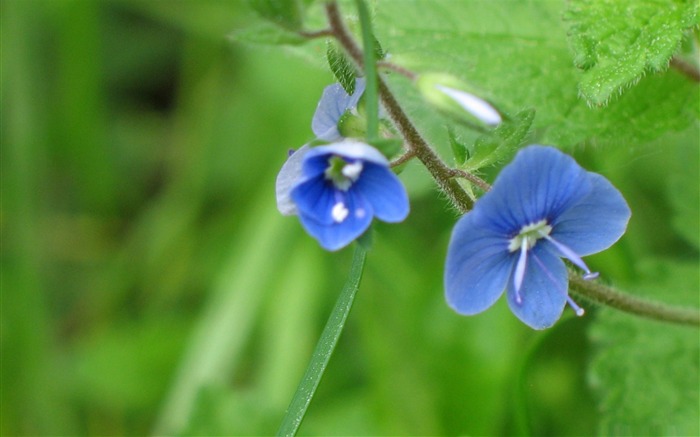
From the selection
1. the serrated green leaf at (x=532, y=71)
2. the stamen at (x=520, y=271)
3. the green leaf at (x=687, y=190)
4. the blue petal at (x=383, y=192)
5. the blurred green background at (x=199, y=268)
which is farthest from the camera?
the blurred green background at (x=199, y=268)

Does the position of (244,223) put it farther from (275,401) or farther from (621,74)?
(621,74)

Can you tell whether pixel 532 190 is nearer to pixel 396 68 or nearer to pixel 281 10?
pixel 396 68

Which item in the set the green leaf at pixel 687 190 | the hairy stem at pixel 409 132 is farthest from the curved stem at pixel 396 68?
the green leaf at pixel 687 190

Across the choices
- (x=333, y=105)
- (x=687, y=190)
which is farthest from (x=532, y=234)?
(x=687, y=190)

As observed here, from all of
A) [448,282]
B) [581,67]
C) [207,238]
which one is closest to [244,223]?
[207,238]

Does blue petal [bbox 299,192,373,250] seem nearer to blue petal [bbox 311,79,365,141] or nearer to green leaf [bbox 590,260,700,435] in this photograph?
blue petal [bbox 311,79,365,141]

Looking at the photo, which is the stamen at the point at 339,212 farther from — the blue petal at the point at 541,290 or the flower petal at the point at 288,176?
the blue petal at the point at 541,290

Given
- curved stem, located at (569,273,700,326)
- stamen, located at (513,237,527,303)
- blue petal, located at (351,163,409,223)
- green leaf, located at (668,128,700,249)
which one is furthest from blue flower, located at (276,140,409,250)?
green leaf, located at (668,128,700,249)
